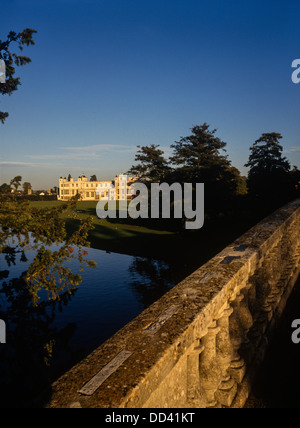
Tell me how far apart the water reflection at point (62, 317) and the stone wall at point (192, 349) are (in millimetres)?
477

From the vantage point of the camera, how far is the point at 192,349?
288 centimetres

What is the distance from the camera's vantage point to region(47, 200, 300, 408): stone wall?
2.17m

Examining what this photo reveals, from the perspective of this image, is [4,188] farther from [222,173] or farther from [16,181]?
[222,173]

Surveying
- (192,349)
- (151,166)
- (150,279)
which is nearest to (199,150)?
(151,166)

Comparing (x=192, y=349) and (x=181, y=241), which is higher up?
(x=192, y=349)

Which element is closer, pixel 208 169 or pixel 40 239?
pixel 40 239

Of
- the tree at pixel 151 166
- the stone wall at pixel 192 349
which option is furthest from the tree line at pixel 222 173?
the stone wall at pixel 192 349

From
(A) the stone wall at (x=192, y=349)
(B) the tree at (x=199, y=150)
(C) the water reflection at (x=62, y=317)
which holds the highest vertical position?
(B) the tree at (x=199, y=150)

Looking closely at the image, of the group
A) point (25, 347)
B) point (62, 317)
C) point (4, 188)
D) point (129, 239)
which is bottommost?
point (62, 317)

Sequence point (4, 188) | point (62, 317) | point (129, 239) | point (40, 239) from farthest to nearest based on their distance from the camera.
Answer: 1. point (129, 239)
2. point (62, 317)
3. point (4, 188)
4. point (40, 239)

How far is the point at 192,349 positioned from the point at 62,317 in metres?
8.75

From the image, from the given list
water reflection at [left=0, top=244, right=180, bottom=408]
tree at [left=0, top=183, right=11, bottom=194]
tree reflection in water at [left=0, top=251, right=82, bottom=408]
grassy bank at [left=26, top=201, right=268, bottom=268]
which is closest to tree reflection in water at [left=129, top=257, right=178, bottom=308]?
water reflection at [left=0, top=244, right=180, bottom=408]

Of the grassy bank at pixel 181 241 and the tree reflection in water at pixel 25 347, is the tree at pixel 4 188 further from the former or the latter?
the grassy bank at pixel 181 241

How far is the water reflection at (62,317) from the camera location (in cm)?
→ 559
